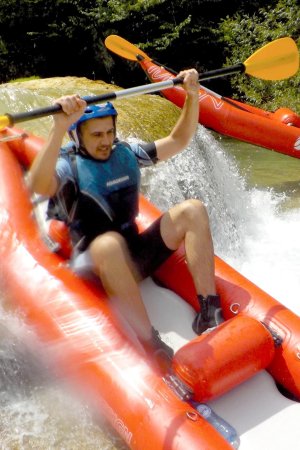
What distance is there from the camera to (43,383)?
231 centimetres

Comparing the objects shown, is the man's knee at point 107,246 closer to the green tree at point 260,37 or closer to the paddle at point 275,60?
the paddle at point 275,60

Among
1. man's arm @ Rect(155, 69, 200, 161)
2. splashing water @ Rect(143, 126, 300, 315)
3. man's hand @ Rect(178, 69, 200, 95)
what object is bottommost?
splashing water @ Rect(143, 126, 300, 315)

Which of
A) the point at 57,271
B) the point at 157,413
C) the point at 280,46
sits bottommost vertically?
the point at 157,413

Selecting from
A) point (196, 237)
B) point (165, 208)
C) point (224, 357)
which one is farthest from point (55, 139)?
point (165, 208)

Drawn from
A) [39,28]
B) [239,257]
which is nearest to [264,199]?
[239,257]

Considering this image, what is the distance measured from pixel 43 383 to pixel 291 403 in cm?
104

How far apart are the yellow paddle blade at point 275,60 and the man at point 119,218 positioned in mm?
772

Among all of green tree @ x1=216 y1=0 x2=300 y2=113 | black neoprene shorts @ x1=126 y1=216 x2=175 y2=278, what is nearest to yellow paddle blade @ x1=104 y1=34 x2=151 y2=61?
black neoprene shorts @ x1=126 y1=216 x2=175 y2=278

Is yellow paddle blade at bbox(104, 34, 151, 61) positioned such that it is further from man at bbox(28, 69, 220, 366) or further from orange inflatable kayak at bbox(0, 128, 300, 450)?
orange inflatable kayak at bbox(0, 128, 300, 450)

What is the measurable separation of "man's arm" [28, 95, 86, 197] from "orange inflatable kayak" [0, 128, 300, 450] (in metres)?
0.50

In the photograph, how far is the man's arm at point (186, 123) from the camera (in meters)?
2.35

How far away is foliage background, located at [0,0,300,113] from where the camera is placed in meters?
9.31

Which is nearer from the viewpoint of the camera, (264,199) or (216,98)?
(264,199)

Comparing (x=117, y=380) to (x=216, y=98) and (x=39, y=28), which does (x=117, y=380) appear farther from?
(x=39, y=28)
